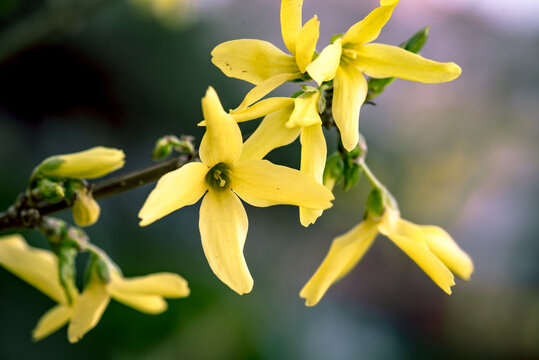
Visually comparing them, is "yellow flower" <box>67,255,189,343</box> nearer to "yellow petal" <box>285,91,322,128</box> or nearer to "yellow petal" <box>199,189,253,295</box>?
"yellow petal" <box>199,189,253,295</box>

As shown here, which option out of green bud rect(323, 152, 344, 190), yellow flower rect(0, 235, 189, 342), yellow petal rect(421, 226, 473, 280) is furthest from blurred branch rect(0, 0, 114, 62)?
yellow petal rect(421, 226, 473, 280)

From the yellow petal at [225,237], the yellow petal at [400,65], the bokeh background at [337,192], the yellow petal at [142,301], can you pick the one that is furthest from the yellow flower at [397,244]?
the bokeh background at [337,192]

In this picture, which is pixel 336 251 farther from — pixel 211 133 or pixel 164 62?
pixel 164 62

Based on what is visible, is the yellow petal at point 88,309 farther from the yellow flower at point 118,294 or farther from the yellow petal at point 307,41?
the yellow petal at point 307,41

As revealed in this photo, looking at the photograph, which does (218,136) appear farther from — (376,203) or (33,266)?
(33,266)

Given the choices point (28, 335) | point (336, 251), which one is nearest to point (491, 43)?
point (28, 335)

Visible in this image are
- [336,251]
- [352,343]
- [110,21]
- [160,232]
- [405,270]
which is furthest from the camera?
[405,270]
